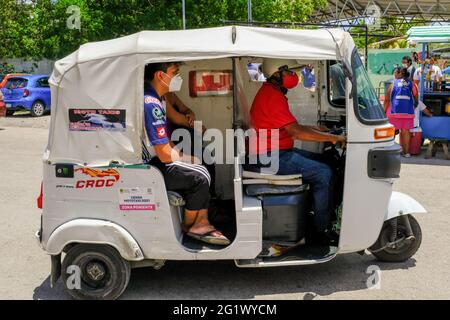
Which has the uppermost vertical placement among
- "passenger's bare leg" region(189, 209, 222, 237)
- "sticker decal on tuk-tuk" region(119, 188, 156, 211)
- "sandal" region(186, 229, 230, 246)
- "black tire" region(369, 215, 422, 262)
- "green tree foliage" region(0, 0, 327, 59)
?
"green tree foliage" region(0, 0, 327, 59)

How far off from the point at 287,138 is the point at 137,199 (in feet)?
4.67

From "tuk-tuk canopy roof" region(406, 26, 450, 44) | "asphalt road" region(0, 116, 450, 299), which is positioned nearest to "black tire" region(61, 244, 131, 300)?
"asphalt road" region(0, 116, 450, 299)

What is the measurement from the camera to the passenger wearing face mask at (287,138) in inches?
189

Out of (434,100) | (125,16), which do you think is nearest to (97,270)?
(434,100)

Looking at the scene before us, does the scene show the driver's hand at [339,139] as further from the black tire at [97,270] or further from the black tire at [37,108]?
the black tire at [37,108]

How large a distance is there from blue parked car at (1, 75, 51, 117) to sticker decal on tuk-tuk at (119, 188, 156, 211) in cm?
1664

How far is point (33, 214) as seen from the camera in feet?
24.2

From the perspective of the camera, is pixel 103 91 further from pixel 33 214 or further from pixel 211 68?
pixel 33 214

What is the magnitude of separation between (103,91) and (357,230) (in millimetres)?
2378

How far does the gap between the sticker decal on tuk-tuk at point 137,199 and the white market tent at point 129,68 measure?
0.24 m

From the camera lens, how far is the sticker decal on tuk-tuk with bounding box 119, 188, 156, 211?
4410 millimetres

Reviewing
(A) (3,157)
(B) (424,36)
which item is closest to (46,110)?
(A) (3,157)

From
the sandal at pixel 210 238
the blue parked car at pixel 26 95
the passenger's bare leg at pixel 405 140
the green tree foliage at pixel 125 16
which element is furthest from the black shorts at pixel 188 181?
the blue parked car at pixel 26 95

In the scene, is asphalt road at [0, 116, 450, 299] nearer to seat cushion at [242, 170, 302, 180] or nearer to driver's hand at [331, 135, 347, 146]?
seat cushion at [242, 170, 302, 180]
